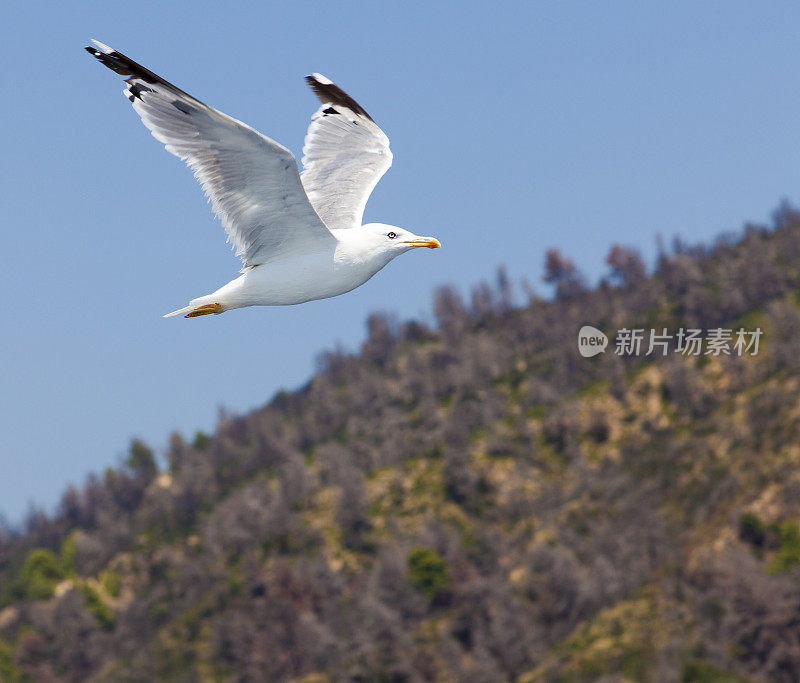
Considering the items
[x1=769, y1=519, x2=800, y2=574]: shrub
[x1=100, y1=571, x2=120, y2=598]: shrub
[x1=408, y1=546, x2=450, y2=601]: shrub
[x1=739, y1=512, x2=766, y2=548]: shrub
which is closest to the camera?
[x1=769, y1=519, x2=800, y2=574]: shrub

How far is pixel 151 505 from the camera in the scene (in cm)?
11444

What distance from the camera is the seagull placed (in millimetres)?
11086

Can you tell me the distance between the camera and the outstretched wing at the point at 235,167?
1098 cm

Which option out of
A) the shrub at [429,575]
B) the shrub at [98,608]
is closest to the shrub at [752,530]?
the shrub at [429,575]

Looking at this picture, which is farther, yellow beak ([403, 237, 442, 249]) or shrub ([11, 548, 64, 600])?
shrub ([11, 548, 64, 600])

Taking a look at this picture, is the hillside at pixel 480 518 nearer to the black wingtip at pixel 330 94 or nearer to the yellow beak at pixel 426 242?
the black wingtip at pixel 330 94

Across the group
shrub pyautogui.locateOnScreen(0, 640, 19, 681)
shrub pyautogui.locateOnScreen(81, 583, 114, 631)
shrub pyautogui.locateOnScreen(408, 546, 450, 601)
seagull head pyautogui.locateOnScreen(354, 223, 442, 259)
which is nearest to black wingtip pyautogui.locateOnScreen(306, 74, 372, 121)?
seagull head pyautogui.locateOnScreen(354, 223, 442, 259)

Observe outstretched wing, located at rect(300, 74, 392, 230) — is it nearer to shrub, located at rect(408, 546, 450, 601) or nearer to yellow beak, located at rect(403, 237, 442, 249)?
yellow beak, located at rect(403, 237, 442, 249)

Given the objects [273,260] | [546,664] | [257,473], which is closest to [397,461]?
[257,473]

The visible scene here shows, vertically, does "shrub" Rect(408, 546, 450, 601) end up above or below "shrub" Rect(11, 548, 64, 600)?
below

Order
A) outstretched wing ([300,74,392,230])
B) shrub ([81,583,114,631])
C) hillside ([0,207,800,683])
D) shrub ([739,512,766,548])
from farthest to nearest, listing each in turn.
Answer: shrub ([81,583,114,631]), shrub ([739,512,766,548]), hillside ([0,207,800,683]), outstretched wing ([300,74,392,230])

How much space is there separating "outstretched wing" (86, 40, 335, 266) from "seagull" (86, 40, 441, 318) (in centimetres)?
1

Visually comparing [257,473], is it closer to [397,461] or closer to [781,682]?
[397,461]

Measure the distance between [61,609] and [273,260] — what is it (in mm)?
86023
